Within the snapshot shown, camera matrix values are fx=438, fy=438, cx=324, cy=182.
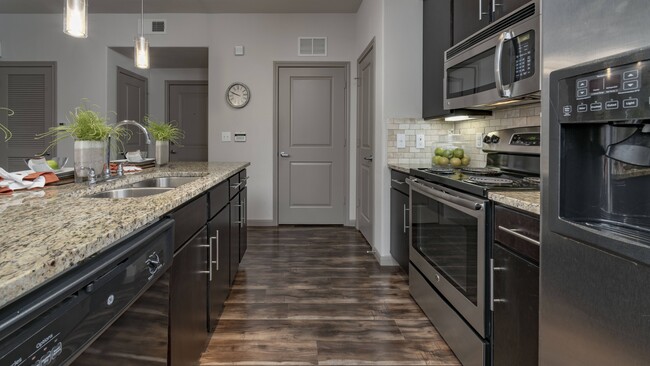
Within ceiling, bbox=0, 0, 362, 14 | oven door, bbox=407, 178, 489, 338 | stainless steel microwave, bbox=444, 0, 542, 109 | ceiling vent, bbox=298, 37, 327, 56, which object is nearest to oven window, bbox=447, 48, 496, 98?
stainless steel microwave, bbox=444, 0, 542, 109

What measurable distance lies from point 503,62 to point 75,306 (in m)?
2.04

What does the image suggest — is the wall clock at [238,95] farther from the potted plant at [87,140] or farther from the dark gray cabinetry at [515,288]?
the dark gray cabinetry at [515,288]

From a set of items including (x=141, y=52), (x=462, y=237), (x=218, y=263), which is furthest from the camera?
(x=141, y=52)

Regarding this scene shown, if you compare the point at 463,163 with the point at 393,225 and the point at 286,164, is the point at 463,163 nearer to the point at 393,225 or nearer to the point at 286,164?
the point at 393,225

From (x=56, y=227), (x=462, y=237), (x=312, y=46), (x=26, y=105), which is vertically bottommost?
(x=462, y=237)

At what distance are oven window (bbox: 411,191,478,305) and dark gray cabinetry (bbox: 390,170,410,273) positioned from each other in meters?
0.42

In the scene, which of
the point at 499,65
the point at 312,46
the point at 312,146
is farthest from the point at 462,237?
the point at 312,46

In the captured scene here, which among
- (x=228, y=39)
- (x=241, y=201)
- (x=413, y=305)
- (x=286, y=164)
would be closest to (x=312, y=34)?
(x=228, y=39)

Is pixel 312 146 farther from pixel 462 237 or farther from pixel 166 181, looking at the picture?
pixel 462 237

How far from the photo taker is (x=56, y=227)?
954 mm

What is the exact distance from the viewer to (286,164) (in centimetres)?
566

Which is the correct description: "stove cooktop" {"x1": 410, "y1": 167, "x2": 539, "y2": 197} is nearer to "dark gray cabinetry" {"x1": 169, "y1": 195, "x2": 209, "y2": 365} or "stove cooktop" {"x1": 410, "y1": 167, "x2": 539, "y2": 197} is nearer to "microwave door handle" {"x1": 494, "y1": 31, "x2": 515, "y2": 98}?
"microwave door handle" {"x1": 494, "y1": 31, "x2": 515, "y2": 98}

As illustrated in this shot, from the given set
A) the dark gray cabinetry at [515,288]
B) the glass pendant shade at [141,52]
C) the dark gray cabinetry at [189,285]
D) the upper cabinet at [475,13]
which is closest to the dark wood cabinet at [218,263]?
the dark gray cabinetry at [189,285]

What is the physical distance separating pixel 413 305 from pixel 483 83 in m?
1.44
